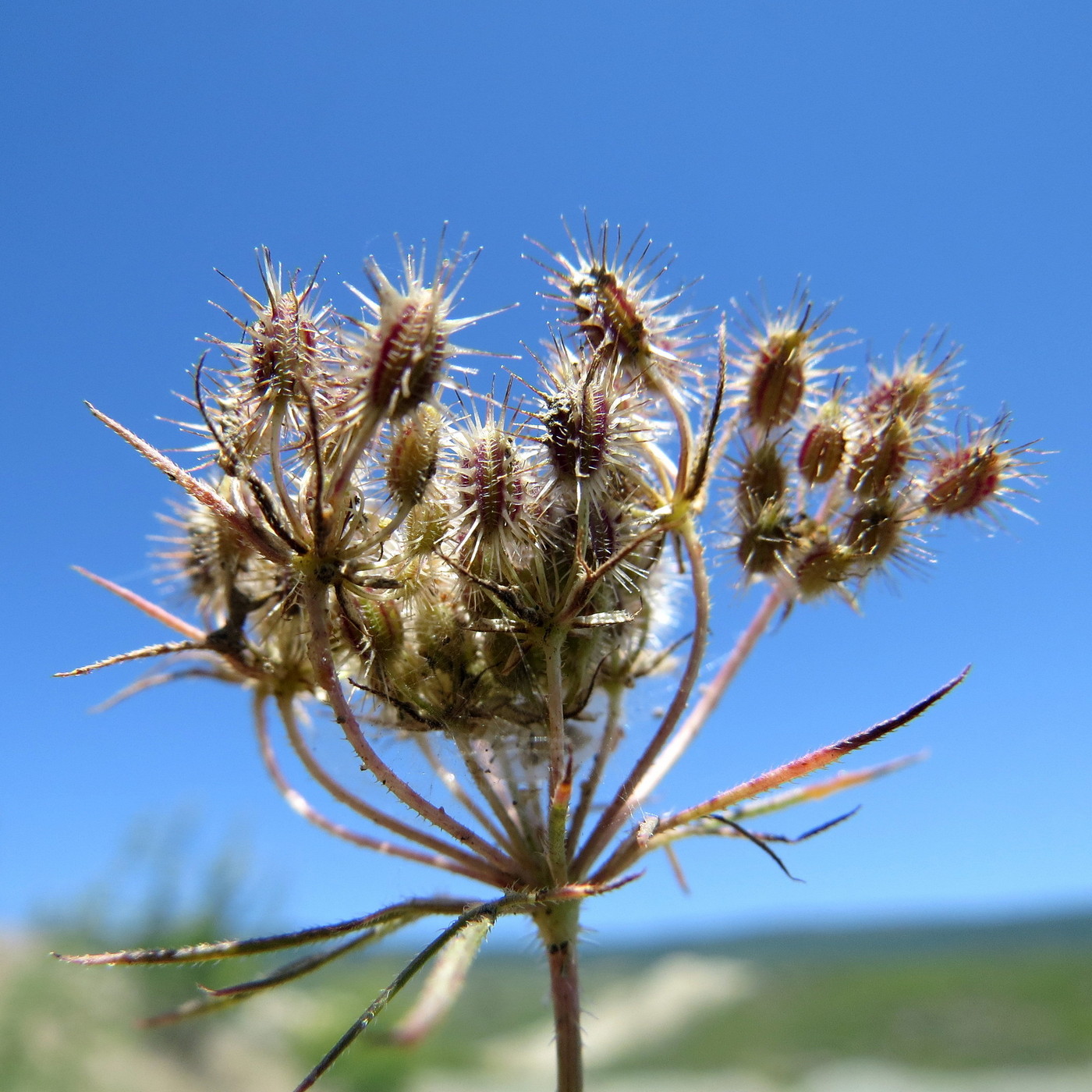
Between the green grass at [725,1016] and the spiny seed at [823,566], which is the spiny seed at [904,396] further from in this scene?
the green grass at [725,1016]

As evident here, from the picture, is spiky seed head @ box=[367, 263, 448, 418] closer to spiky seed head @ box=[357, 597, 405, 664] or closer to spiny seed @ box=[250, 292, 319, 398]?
spiny seed @ box=[250, 292, 319, 398]

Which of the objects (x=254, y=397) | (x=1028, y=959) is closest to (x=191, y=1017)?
(x=254, y=397)

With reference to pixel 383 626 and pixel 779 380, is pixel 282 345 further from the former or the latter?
pixel 779 380

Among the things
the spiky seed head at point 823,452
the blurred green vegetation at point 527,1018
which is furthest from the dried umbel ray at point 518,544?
the blurred green vegetation at point 527,1018

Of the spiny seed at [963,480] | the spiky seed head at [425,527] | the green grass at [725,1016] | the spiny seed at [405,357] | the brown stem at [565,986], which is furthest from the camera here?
the green grass at [725,1016]

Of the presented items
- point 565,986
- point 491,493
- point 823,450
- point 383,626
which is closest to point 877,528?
point 823,450
